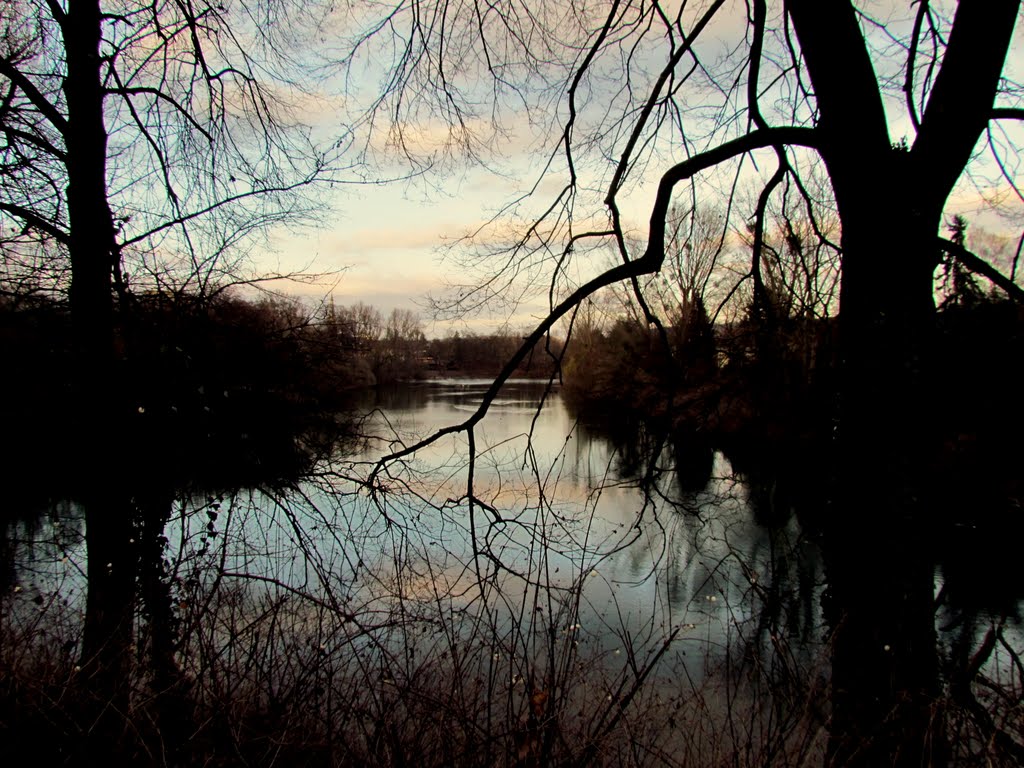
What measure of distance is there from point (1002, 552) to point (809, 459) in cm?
341

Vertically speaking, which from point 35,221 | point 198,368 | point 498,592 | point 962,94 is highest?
point 962,94

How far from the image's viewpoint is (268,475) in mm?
5977

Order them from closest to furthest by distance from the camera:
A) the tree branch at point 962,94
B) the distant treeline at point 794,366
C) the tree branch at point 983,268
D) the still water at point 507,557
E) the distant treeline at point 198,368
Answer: the tree branch at point 962,94
the tree branch at point 983,268
the distant treeline at point 794,366
the still water at point 507,557
the distant treeline at point 198,368

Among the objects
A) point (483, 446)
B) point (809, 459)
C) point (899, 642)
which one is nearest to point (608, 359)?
point (483, 446)

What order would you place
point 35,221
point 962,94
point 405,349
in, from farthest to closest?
point 405,349 → point 35,221 → point 962,94

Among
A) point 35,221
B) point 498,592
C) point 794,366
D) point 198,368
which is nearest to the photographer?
point 498,592

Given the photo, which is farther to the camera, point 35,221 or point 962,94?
point 35,221

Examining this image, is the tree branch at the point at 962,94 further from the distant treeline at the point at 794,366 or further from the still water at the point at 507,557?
the still water at the point at 507,557

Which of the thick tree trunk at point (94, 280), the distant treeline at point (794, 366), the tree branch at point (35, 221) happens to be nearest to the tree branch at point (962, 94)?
Answer: the distant treeline at point (794, 366)

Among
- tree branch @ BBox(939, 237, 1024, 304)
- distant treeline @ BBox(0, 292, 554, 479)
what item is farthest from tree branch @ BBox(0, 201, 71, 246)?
tree branch @ BBox(939, 237, 1024, 304)

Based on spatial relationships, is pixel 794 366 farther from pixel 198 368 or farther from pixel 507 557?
pixel 198 368

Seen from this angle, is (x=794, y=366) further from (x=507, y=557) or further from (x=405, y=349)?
(x=405, y=349)

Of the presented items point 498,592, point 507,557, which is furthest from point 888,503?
point 507,557

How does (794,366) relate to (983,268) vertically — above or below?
below
